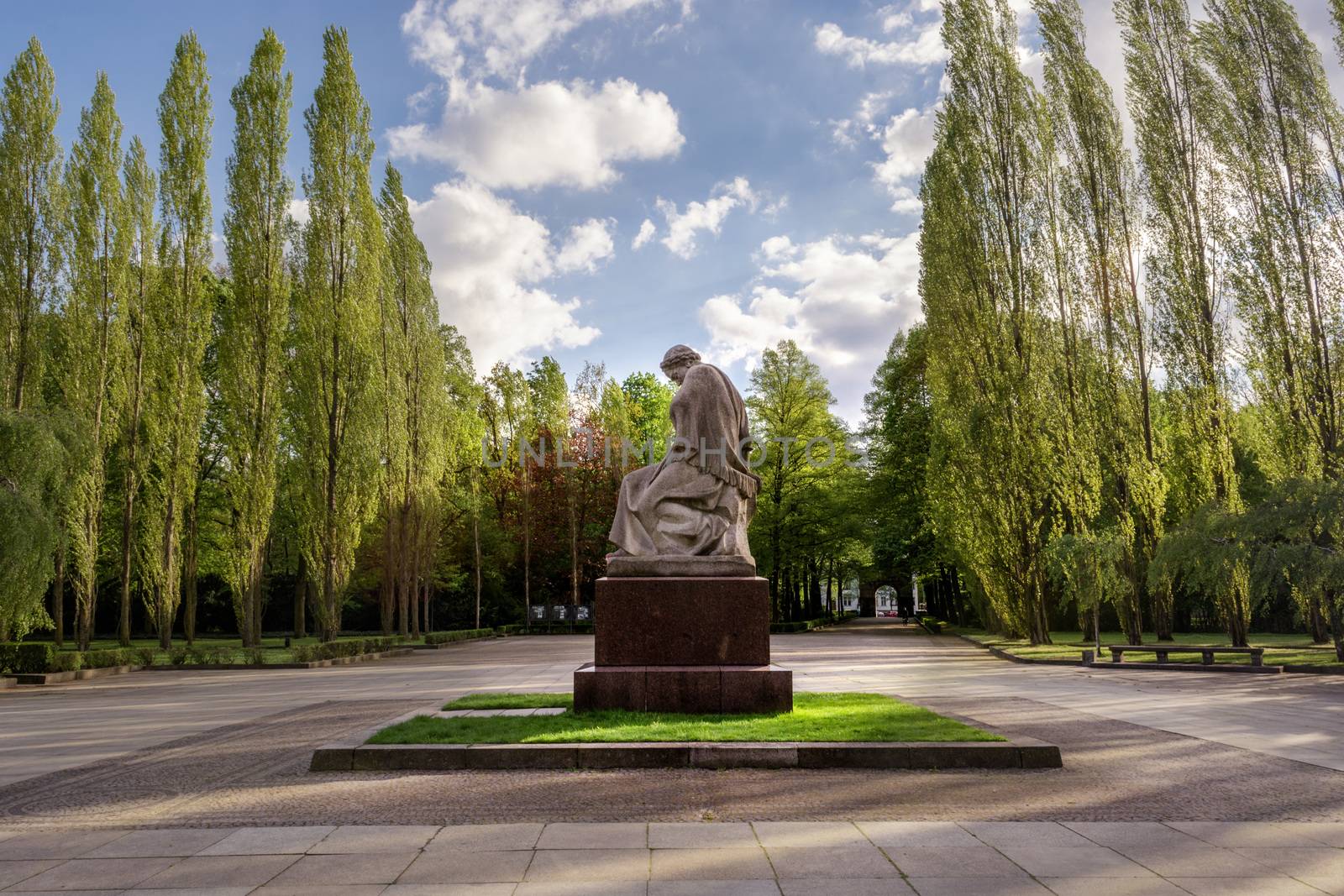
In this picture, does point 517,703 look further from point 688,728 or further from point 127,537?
point 127,537

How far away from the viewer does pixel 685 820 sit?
463 cm

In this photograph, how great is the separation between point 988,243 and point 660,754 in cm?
2235

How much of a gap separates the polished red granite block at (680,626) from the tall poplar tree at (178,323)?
1898 cm

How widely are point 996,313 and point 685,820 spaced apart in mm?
22398

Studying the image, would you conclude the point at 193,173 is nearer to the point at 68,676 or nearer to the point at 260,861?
the point at 68,676

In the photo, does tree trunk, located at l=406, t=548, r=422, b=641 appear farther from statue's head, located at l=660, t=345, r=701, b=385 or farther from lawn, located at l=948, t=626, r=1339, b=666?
statue's head, located at l=660, t=345, r=701, b=385


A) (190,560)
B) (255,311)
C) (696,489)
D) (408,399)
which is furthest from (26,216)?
(696,489)

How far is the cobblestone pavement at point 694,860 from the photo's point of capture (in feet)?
11.6

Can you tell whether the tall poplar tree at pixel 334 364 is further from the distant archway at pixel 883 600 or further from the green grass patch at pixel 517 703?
the distant archway at pixel 883 600

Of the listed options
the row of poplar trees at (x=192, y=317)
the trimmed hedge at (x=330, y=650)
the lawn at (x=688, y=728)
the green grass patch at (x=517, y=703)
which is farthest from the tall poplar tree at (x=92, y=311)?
the lawn at (x=688, y=728)

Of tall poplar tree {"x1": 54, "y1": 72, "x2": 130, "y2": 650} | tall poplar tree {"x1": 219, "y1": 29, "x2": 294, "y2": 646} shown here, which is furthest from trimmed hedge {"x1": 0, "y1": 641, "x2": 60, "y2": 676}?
tall poplar tree {"x1": 219, "y1": 29, "x2": 294, "y2": 646}

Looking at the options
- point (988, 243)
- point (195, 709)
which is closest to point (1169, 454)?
point (988, 243)

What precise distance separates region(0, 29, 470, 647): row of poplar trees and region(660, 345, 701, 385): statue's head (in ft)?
49.5

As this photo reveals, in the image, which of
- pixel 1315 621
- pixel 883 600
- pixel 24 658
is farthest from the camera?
pixel 883 600
